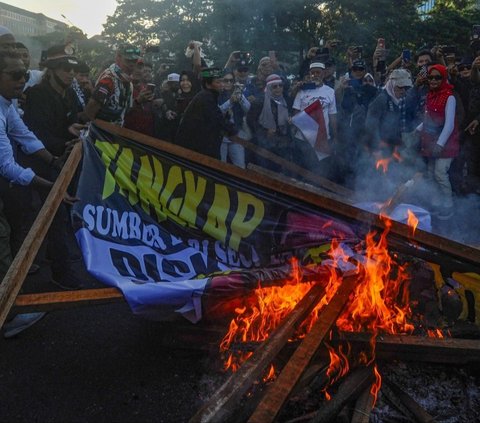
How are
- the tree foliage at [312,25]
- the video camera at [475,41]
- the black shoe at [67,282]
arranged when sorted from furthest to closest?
1. the tree foliage at [312,25]
2. the video camera at [475,41]
3. the black shoe at [67,282]

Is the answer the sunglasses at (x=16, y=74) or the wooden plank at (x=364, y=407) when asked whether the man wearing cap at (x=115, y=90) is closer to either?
the sunglasses at (x=16, y=74)

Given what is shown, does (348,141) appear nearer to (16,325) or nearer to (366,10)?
(16,325)

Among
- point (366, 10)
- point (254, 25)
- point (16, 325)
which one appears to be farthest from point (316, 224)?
point (366, 10)

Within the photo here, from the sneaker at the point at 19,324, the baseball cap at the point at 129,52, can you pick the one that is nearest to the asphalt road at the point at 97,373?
the sneaker at the point at 19,324

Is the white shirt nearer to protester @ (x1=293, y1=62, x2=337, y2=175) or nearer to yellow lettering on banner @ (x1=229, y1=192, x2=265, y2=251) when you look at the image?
protester @ (x1=293, y1=62, x2=337, y2=175)

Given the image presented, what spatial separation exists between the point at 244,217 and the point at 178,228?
20.9 inches

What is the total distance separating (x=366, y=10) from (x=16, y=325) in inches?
830

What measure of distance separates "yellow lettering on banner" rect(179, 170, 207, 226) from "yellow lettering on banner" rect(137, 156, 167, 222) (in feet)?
0.57

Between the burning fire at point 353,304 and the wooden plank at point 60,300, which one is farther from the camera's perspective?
the burning fire at point 353,304

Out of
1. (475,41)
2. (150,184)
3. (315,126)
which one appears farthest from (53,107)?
(475,41)

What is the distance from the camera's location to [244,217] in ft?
11.6

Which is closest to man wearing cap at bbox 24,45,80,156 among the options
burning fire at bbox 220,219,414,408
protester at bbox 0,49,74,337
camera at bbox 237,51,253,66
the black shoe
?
protester at bbox 0,49,74,337

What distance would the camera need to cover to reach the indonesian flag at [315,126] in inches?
262

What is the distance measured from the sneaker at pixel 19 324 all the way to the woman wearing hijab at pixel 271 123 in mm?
4199
